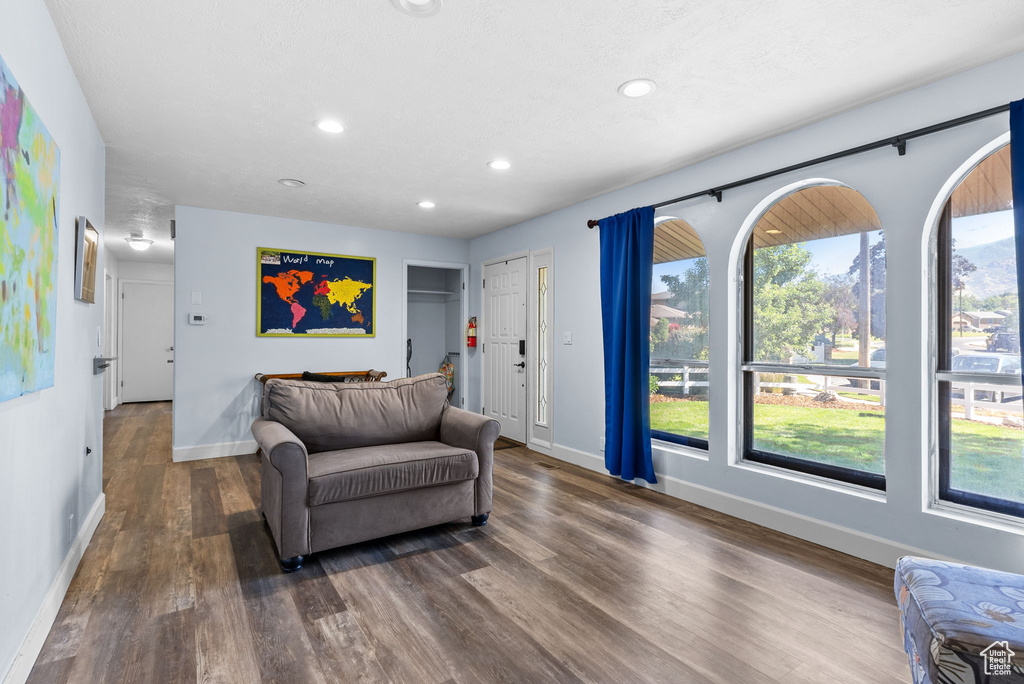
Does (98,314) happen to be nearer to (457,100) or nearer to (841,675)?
(457,100)

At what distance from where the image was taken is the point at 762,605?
2201 millimetres

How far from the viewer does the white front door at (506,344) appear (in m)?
5.52

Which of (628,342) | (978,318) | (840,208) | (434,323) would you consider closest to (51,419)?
(628,342)

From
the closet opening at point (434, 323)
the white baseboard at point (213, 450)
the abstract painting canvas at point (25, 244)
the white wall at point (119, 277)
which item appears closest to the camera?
the abstract painting canvas at point (25, 244)

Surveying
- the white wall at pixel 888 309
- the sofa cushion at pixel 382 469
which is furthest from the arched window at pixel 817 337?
the sofa cushion at pixel 382 469

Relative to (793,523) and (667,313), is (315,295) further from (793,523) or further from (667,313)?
(793,523)

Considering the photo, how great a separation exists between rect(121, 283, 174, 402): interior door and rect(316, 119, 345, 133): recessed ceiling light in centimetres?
722

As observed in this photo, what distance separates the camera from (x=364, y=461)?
2.76 meters

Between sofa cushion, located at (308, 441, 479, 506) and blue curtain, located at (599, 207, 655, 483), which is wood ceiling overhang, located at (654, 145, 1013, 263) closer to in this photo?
blue curtain, located at (599, 207, 655, 483)

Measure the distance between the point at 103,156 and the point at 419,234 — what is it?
→ 320 centimetres

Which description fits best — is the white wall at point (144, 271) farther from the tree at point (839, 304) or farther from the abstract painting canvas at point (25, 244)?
the tree at point (839, 304)

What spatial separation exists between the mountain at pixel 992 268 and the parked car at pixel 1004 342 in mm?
200

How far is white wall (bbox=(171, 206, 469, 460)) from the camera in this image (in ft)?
15.8

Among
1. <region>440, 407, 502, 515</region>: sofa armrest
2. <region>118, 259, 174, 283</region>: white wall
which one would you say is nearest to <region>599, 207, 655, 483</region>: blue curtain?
<region>440, 407, 502, 515</region>: sofa armrest
